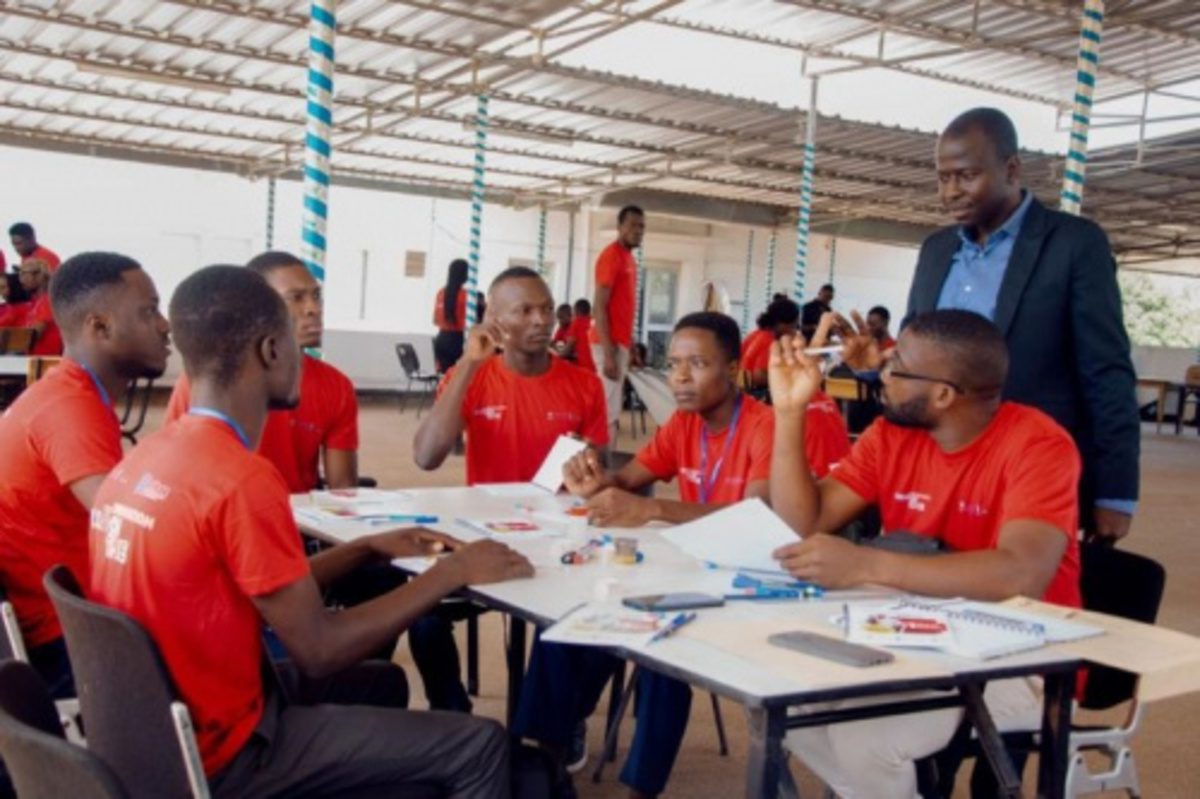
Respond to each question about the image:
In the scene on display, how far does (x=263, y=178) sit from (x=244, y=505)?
16.4 m

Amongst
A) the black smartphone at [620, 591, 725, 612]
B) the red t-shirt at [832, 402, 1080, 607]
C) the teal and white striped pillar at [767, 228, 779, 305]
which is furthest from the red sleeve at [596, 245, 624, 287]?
the teal and white striped pillar at [767, 228, 779, 305]

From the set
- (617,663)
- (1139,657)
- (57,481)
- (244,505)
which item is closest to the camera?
(244,505)

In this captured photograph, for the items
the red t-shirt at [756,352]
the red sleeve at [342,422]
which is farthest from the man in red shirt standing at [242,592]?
the red t-shirt at [756,352]

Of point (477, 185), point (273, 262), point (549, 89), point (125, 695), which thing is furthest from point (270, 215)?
point (125, 695)

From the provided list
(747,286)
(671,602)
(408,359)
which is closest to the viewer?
(671,602)

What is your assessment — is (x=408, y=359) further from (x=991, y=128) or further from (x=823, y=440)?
(x=991, y=128)

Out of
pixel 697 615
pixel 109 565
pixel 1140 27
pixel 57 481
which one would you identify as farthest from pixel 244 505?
pixel 1140 27

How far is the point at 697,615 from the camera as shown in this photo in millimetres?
1956

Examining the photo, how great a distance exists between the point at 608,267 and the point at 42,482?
5441mm

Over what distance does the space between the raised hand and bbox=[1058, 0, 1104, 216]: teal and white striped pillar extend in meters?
4.09

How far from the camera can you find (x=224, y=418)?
182cm

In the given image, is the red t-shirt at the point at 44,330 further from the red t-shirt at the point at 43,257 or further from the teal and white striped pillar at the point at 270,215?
the teal and white striped pillar at the point at 270,215

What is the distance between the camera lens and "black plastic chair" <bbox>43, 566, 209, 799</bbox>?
1.54 meters

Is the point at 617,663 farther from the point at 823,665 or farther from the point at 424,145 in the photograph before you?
the point at 424,145
